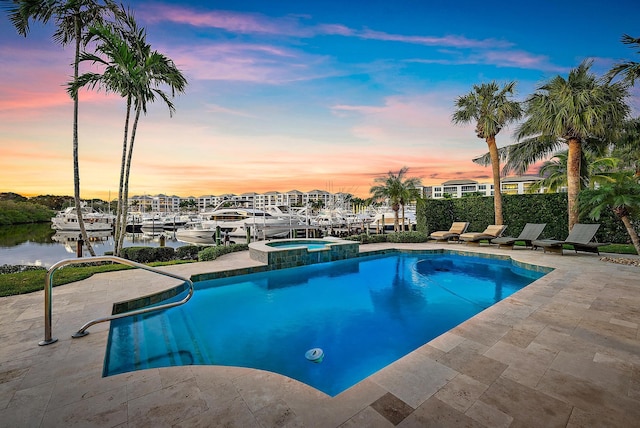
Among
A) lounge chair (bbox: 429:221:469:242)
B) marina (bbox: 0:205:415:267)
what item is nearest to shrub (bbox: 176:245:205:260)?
marina (bbox: 0:205:415:267)

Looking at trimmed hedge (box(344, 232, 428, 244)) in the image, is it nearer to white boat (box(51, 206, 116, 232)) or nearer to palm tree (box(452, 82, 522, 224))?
palm tree (box(452, 82, 522, 224))

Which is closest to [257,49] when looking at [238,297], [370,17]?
[370,17]

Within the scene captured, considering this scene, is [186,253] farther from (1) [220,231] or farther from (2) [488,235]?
(2) [488,235]

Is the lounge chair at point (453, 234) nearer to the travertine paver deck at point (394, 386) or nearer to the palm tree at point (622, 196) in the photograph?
the palm tree at point (622, 196)

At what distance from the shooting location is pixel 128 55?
8.27 meters

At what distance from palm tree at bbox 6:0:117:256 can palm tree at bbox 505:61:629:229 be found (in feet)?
51.1

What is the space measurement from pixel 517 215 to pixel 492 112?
203 inches

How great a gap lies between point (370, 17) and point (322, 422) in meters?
11.4

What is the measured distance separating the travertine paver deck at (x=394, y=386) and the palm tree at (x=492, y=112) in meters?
11.4

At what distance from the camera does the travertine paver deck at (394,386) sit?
2.04 meters

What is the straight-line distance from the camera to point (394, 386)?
2426mm

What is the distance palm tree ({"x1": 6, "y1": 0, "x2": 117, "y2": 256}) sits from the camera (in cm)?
820

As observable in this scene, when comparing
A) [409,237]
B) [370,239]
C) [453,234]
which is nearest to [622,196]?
[453,234]

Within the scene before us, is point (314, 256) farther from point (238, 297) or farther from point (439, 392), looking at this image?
point (439, 392)
